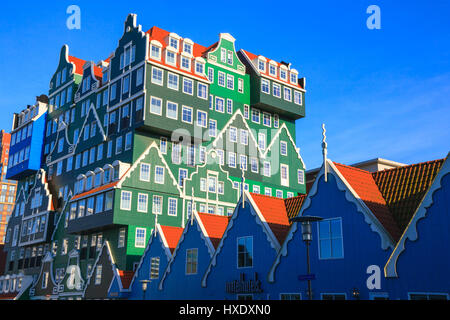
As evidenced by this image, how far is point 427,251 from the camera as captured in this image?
2288cm

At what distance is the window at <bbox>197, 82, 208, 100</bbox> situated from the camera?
6350 centimetres

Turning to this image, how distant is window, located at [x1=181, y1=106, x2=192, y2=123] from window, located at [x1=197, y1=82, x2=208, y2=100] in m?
2.87

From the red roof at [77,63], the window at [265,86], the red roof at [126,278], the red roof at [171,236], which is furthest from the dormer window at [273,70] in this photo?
the red roof at [126,278]

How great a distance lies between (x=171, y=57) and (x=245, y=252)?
3543cm

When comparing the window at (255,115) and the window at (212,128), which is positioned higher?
the window at (255,115)

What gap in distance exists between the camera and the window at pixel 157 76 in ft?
195

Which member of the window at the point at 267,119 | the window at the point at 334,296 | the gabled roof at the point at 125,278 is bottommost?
the window at the point at 334,296

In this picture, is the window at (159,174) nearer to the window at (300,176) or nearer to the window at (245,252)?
the window at (300,176)

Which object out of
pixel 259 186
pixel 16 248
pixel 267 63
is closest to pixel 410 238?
pixel 259 186

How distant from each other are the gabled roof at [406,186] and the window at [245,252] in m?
9.33

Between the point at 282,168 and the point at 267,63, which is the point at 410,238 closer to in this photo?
the point at 282,168

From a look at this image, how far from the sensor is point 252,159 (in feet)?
225

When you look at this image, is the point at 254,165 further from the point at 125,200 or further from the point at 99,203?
the point at 99,203

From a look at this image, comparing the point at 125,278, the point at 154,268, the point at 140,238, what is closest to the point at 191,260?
the point at 154,268
